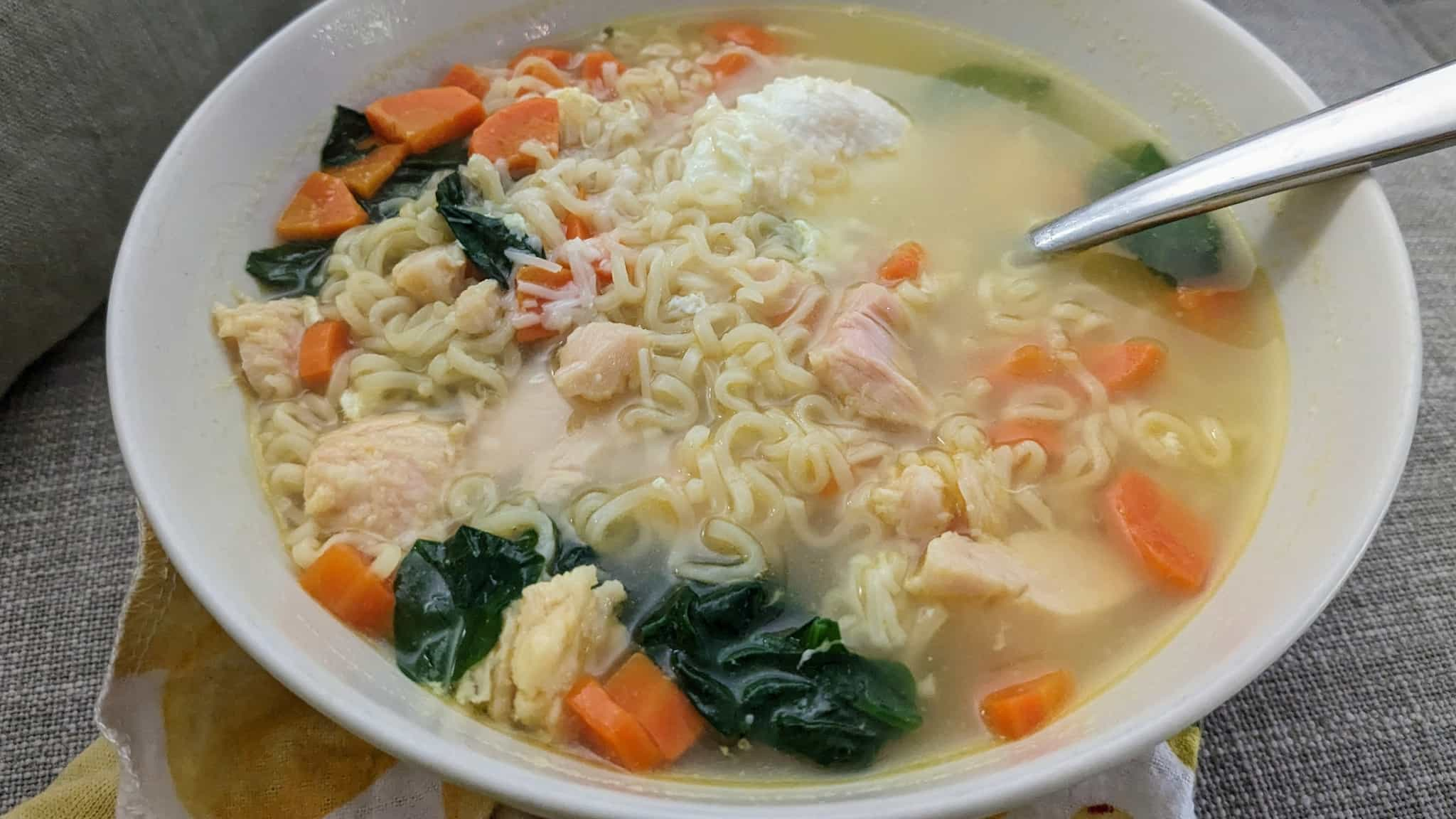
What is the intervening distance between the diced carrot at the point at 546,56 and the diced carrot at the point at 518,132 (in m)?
0.32

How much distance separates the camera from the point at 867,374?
225cm

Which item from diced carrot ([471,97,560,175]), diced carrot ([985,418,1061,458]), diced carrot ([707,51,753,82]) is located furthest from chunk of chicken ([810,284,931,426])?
diced carrot ([707,51,753,82])

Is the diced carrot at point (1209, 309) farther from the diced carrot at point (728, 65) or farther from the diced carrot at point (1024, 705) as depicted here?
the diced carrot at point (728, 65)

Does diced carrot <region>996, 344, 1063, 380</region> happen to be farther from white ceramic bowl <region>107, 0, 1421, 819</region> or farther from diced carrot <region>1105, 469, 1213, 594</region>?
white ceramic bowl <region>107, 0, 1421, 819</region>

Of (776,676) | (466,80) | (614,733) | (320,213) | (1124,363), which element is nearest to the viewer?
(614,733)

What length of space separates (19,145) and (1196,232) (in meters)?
3.11

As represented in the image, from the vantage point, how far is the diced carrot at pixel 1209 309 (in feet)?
8.02

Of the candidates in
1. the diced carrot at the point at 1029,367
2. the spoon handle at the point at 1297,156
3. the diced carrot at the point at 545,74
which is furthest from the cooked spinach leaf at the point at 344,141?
the spoon handle at the point at 1297,156

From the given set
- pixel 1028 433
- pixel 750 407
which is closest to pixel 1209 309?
pixel 1028 433

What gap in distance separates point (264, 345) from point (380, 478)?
497mm

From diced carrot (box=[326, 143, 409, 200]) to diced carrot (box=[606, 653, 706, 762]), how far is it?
1582mm

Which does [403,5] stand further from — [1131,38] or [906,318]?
[1131,38]

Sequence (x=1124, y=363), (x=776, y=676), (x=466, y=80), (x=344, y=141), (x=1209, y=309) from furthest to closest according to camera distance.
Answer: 1. (x=466, y=80)
2. (x=344, y=141)
3. (x=1209, y=309)
4. (x=1124, y=363)
5. (x=776, y=676)

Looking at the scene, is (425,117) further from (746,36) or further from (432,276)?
(746,36)
